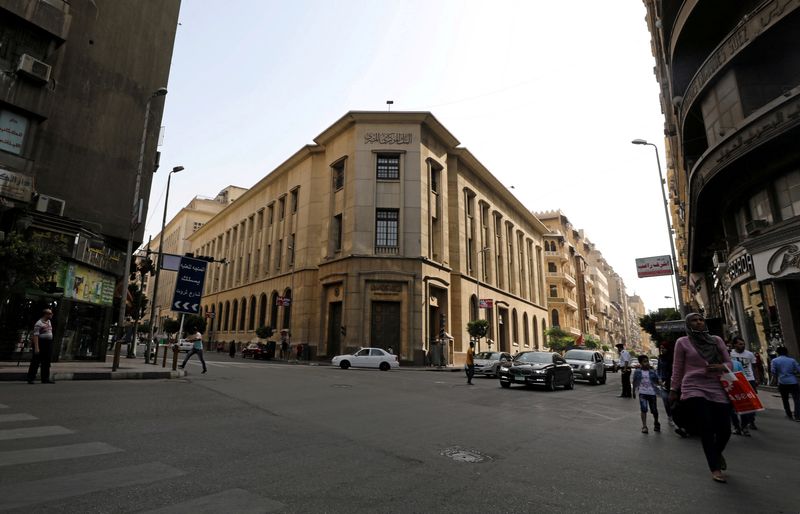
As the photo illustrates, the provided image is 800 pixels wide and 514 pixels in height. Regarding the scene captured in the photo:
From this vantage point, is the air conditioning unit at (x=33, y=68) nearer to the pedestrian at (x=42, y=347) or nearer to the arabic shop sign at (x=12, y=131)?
the arabic shop sign at (x=12, y=131)

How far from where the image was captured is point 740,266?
57.6ft

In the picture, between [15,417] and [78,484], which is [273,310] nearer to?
[15,417]

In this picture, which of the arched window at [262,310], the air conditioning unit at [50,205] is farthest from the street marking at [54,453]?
the arched window at [262,310]

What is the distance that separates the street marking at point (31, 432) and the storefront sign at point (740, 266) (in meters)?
20.7

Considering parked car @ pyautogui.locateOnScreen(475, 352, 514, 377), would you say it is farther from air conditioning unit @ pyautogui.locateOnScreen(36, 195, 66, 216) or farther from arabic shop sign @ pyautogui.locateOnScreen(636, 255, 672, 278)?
air conditioning unit @ pyautogui.locateOnScreen(36, 195, 66, 216)

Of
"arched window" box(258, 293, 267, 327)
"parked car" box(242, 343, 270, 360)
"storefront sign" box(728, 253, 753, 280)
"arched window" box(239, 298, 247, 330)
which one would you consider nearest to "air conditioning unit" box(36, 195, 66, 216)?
"parked car" box(242, 343, 270, 360)

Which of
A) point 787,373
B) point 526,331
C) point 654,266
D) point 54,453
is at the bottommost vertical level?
point 54,453

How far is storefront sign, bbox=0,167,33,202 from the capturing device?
1545 centimetres

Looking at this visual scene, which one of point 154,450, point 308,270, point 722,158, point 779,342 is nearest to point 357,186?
point 308,270

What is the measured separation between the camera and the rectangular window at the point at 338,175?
39656 millimetres

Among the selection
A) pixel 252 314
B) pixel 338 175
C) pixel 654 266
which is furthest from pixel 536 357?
pixel 252 314

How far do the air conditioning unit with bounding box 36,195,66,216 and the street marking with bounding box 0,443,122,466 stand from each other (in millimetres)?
15948

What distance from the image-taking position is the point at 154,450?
198 inches

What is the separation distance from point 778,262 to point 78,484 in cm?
1916
